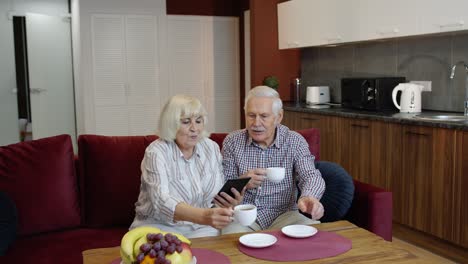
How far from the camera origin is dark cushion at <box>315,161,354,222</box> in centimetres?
237

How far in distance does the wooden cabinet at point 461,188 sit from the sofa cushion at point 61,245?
215 centimetres

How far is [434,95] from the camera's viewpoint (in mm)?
4223

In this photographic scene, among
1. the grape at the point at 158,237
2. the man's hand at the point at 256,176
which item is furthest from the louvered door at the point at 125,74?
the grape at the point at 158,237

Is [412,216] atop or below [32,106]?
below

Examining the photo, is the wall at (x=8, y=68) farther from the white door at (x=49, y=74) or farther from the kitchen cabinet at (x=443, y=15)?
the kitchen cabinet at (x=443, y=15)

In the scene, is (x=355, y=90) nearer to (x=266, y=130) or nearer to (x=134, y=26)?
(x=266, y=130)

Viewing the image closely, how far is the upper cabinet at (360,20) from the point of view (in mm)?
3672

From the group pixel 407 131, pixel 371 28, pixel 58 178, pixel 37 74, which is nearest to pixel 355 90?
pixel 371 28

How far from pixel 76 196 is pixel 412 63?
314 cm

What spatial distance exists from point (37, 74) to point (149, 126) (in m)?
1.86

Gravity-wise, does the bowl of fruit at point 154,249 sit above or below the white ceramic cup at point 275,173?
below

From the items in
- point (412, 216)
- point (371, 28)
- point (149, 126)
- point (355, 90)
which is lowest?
point (412, 216)

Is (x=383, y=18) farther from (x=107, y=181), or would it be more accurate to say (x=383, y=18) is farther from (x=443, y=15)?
(x=107, y=181)

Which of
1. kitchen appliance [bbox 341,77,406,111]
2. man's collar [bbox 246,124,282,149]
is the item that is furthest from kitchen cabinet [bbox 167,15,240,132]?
man's collar [bbox 246,124,282,149]
